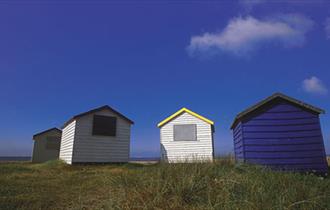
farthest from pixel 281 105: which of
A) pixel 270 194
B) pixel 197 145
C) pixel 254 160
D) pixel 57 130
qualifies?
pixel 57 130

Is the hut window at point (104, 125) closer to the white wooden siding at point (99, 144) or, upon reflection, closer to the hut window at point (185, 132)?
the white wooden siding at point (99, 144)

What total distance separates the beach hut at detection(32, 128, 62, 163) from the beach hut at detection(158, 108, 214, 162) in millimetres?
11781

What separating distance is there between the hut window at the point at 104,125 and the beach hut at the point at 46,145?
10233mm

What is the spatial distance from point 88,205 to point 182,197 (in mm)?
1474

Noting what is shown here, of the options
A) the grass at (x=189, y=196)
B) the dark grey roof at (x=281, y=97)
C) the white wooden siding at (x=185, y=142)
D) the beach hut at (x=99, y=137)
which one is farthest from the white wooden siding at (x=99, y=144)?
the grass at (x=189, y=196)

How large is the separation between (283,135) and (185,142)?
9.55 metres

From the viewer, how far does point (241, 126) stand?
354 inches

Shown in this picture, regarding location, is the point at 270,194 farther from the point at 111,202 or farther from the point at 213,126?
the point at 213,126

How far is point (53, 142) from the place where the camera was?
23281 mm

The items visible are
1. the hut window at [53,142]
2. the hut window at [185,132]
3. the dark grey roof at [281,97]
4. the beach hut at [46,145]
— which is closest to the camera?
the dark grey roof at [281,97]

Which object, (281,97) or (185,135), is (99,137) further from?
(281,97)

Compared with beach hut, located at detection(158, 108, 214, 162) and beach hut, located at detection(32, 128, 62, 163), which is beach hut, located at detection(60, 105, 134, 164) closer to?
beach hut, located at detection(158, 108, 214, 162)

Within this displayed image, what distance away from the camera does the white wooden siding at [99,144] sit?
46.8 ft

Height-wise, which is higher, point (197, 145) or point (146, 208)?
point (197, 145)
